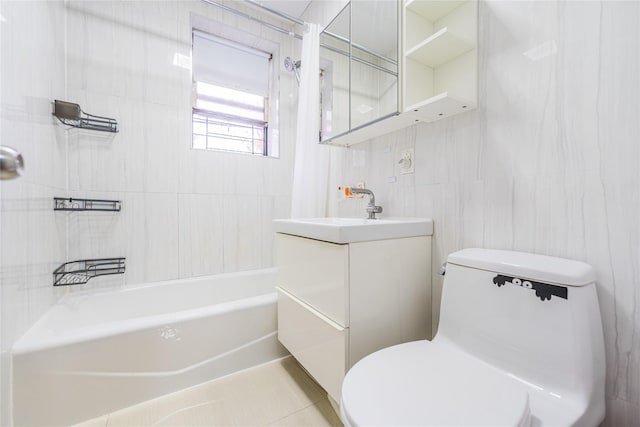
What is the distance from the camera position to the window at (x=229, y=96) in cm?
202

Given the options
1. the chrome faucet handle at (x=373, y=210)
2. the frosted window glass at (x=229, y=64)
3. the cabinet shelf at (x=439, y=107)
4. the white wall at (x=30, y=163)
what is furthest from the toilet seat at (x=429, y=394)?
the frosted window glass at (x=229, y=64)

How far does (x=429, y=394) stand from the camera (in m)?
0.62

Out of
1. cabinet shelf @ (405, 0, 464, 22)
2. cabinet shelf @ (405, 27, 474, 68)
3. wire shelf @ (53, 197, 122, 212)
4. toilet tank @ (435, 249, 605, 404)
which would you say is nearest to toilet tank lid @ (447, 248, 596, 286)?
toilet tank @ (435, 249, 605, 404)

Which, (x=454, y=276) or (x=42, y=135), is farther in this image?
(x=42, y=135)

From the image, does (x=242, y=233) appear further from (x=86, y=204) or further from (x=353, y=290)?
(x=353, y=290)

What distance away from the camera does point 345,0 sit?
1.75 m

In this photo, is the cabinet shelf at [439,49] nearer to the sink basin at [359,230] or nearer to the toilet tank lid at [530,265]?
the sink basin at [359,230]

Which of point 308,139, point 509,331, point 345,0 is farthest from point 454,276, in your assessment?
point 345,0

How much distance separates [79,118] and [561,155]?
2.20 m

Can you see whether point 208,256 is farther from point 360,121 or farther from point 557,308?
point 557,308

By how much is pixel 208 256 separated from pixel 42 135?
1.10m

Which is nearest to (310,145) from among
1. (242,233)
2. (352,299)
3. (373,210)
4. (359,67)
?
(359,67)

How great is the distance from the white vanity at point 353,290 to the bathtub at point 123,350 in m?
0.34

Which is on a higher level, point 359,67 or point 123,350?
point 359,67
